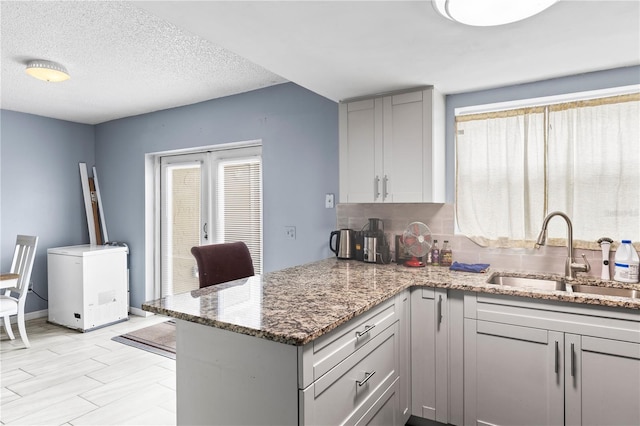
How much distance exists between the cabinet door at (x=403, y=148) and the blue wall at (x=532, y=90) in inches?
13.6

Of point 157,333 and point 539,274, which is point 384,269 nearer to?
point 539,274

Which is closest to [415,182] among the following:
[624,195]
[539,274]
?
[539,274]

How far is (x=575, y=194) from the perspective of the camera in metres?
2.38

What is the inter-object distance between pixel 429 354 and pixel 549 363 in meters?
0.61

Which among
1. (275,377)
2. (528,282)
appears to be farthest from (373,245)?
(275,377)

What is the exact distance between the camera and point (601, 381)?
180cm

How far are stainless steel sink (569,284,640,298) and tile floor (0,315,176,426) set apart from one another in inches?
103

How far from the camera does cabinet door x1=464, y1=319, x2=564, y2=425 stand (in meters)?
1.91

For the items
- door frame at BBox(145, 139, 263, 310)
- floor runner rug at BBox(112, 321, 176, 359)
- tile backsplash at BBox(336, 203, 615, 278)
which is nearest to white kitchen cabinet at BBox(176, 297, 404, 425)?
tile backsplash at BBox(336, 203, 615, 278)

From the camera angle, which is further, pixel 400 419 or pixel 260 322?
pixel 400 419

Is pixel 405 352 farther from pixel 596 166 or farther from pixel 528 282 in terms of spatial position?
pixel 596 166

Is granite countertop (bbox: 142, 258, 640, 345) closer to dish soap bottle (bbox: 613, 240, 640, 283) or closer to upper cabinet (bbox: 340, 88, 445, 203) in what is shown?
dish soap bottle (bbox: 613, 240, 640, 283)

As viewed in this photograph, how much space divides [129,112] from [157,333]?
102 inches

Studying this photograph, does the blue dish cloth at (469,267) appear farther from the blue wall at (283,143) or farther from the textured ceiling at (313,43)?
the textured ceiling at (313,43)
